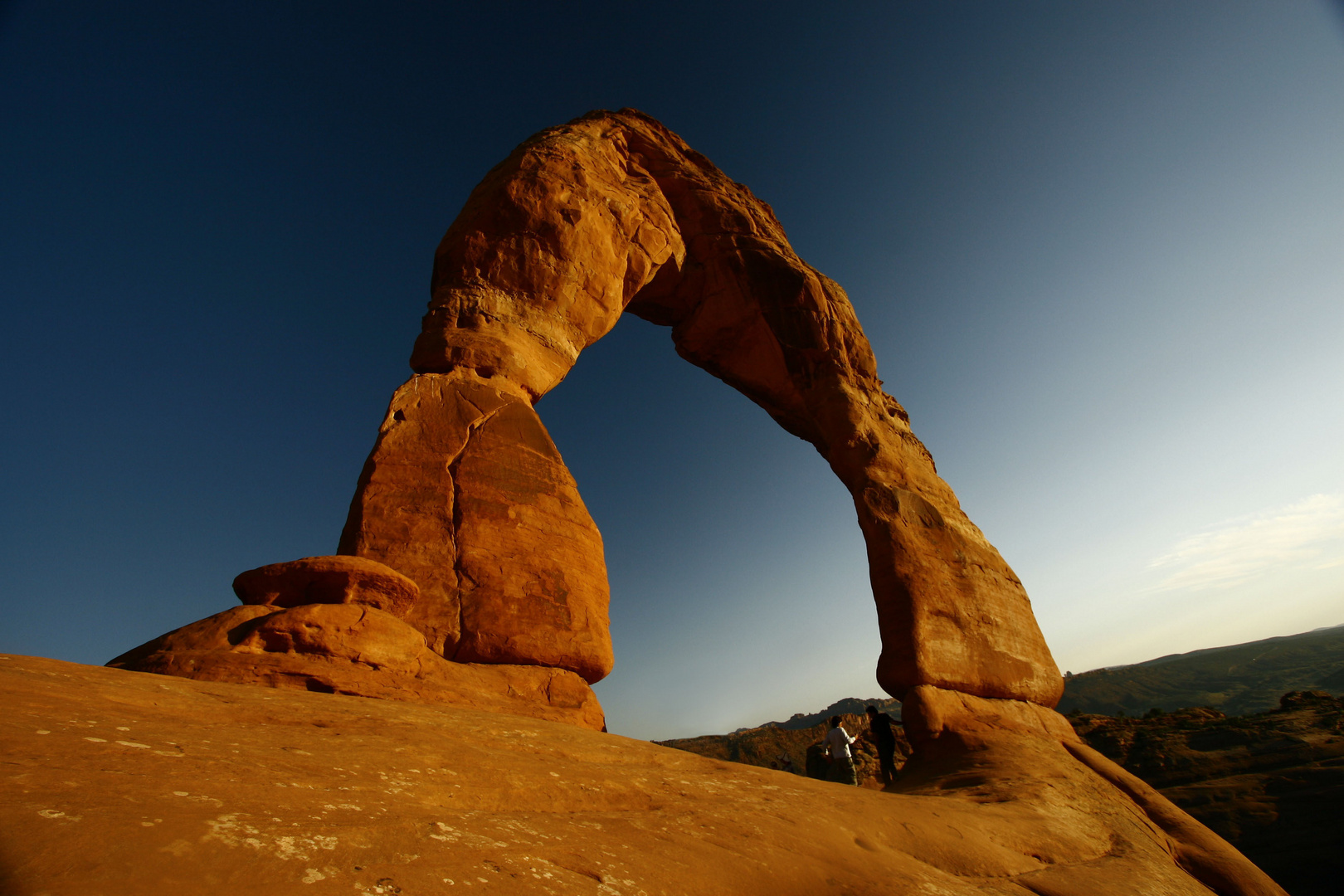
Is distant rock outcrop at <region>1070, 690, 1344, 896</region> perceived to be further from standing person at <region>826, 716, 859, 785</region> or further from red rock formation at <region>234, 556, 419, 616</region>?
red rock formation at <region>234, 556, 419, 616</region>

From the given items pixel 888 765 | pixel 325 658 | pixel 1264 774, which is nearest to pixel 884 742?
pixel 888 765

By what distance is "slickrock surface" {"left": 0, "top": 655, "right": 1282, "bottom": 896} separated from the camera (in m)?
1.43

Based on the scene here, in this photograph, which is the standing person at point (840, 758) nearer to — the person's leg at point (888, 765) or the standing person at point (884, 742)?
the standing person at point (884, 742)

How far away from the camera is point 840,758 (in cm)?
788

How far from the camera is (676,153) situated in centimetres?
1223

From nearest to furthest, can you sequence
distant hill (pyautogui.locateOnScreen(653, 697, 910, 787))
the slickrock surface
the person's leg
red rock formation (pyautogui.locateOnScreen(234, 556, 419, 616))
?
1. the slickrock surface
2. red rock formation (pyautogui.locateOnScreen(234, 556, 419, 616))
3. the person's leg
4. distant hill (pyautogui.locateOnScreen(653, 697, 910, 787))

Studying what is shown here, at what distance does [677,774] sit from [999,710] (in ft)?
21.2

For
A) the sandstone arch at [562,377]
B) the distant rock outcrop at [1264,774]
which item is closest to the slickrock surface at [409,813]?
the sandstone arch at [562,377]

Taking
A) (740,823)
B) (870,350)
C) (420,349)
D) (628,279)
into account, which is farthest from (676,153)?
(740,823)

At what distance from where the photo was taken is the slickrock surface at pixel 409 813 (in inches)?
56.5

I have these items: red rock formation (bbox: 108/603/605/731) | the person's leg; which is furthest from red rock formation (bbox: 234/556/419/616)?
the person's leg

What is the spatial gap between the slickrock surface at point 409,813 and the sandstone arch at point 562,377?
73.4 inches

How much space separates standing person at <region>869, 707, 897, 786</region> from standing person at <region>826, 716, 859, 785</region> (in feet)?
2.25

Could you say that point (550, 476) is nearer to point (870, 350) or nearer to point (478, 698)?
point (478, 698)
